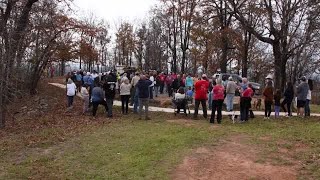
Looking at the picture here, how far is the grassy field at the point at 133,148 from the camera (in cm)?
952

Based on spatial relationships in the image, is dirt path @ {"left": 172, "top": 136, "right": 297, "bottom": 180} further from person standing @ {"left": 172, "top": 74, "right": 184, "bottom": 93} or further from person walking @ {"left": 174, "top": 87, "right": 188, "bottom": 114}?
person standing @ {"left": 172, "top": 74, "right": 184, "bottom": 93}

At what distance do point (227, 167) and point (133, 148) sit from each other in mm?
2818

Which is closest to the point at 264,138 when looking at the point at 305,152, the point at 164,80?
the point at 305,152

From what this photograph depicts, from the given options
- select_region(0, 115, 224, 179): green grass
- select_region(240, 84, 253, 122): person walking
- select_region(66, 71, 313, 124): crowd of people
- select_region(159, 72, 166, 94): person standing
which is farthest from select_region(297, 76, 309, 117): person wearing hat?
select_region(159, 72, 166, 94): person standing

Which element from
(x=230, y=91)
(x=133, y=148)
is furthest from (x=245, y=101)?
(x=133, y=148)

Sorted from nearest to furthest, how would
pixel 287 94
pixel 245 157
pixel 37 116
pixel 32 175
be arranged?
pixel 32 175, pixel 245 157, pixel 287 94, pixel 37 116

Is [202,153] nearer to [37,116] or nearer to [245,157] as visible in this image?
[245,157]

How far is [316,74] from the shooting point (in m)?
54.8

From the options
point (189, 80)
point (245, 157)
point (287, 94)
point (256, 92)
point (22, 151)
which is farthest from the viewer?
point (256, 92)

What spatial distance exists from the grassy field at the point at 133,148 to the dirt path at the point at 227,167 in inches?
10.2

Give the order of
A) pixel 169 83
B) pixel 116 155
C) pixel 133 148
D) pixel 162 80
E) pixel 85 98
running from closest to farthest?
pixel 116 155, pixel 133 148, pixel 85 98, pixel 169 83, pixel 162 80

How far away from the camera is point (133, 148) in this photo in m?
11.6

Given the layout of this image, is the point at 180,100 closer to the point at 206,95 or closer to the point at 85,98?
the point at 206,95

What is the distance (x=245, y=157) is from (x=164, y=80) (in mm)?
18888
